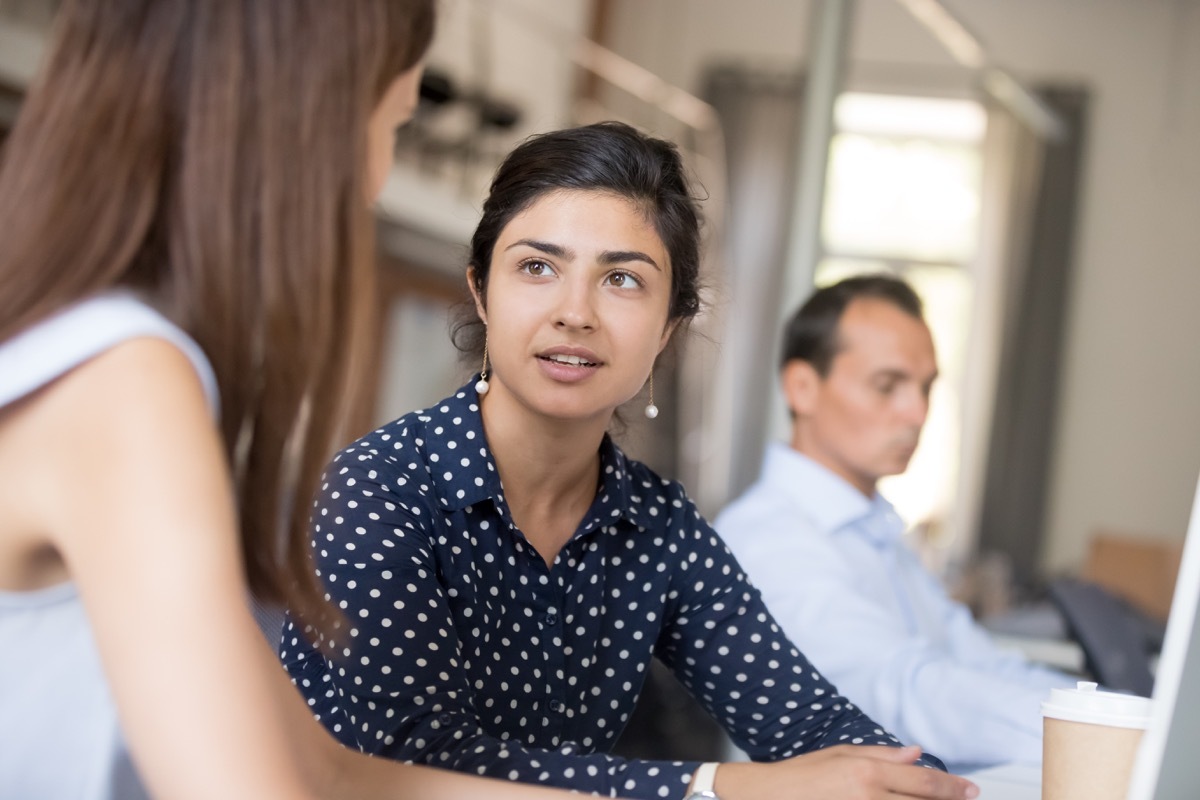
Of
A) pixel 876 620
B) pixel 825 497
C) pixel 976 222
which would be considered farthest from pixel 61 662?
pixel 976 222

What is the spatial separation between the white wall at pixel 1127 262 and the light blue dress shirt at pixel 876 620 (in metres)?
6.07

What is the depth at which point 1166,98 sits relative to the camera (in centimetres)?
833

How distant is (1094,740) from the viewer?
1.13 metres

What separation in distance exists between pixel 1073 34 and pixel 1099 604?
6374mm

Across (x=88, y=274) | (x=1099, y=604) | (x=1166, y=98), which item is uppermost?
(x=1166, y=98)

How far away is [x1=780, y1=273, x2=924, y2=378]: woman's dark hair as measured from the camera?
2.58m

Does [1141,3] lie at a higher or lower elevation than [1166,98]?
higher

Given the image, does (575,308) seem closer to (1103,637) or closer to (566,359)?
(566,359)

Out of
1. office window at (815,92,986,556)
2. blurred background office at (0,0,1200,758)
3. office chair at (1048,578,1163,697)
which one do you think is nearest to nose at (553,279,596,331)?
office chair at (1048,578,1163,697)

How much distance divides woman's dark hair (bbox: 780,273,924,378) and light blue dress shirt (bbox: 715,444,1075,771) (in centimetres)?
24

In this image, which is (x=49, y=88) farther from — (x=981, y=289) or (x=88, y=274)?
(x=981, y=289)

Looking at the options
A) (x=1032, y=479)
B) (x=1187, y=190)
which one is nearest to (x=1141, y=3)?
(x=1187, y=190)

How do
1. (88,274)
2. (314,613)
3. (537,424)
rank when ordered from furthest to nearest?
1. (537,424)
2. (314,613)
3. (88,274)

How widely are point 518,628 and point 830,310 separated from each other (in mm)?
1188
